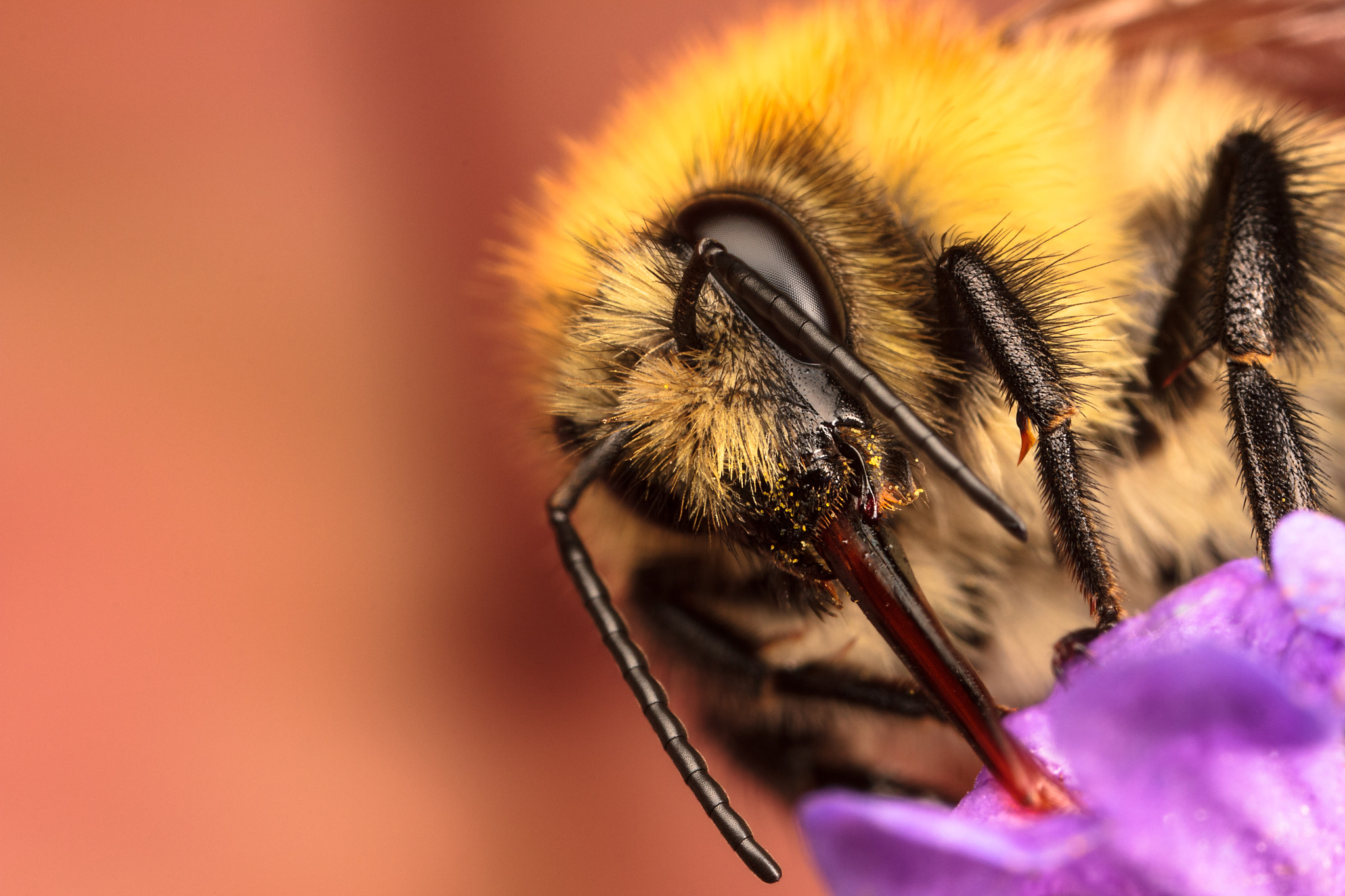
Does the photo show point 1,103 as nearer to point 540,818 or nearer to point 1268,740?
point 540,818

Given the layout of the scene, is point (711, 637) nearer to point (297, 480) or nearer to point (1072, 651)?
point (1072, 651)

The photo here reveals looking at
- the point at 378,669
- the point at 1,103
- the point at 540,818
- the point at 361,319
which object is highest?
the point at 1,103

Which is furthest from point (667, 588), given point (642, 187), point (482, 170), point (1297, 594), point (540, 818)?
point (482, 170)

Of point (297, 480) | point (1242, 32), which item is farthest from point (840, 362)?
point (297, 480)

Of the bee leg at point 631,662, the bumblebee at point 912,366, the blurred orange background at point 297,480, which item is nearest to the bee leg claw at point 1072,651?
the bumblebee at point 912,366

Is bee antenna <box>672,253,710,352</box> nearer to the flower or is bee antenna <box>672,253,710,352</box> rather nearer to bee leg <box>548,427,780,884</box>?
bee leg <box>548,427,780,884</box>

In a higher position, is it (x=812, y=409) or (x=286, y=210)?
(x=286, y=210)
